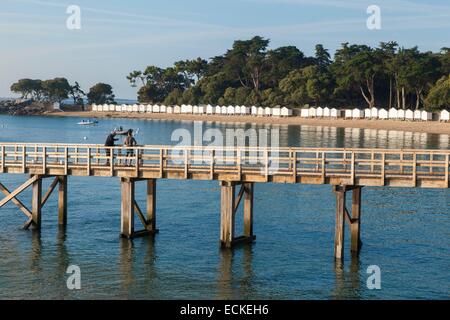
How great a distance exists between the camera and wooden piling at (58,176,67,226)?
39.8 m

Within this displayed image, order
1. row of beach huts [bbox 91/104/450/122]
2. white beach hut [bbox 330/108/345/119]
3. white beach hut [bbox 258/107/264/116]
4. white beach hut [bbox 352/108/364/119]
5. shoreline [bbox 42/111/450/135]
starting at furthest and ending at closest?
white beach hut [bbox 258/107/264/116] → white beach hut [bbox 330/108/345/119] → white beach hut [bbox 352/108/364/119] → row of beach huts [bbox 91/104/450/122] → shoreline [bbox 42/111/450/135]

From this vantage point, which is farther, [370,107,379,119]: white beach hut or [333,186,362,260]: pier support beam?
[370,107,379,119]: white beach hut

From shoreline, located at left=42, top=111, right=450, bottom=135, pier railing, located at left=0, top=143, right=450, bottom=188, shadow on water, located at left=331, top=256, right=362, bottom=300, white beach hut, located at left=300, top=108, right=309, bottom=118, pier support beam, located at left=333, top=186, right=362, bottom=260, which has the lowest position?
shadow on water, located at left=331, top=256, right=362, bottom=300

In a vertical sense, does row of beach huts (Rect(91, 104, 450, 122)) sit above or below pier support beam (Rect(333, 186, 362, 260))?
above

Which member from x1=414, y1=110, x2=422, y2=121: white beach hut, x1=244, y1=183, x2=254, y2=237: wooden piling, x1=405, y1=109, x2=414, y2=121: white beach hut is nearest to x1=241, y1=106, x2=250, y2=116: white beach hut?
x1=405, y1=109, x2=414, y2=121: white beach hut

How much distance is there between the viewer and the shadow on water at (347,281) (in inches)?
1158

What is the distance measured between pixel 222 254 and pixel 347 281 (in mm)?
6272

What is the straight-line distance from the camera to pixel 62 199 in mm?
→ 40312

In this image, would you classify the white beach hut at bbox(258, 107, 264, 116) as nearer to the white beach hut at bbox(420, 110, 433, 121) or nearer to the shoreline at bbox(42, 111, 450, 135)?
the shoreline at bbox(42, 111, 450, 135)

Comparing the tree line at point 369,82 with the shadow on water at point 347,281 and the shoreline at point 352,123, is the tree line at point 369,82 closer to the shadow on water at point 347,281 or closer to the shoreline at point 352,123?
the shoreline at point 352,123

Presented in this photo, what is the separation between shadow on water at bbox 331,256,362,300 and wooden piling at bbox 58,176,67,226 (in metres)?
14.7

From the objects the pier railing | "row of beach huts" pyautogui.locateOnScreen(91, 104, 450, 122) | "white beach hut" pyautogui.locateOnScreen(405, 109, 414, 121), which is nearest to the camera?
the pier railing

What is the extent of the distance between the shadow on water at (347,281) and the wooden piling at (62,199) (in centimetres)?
1467

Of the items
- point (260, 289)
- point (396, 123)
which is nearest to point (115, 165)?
point (260, 289)
